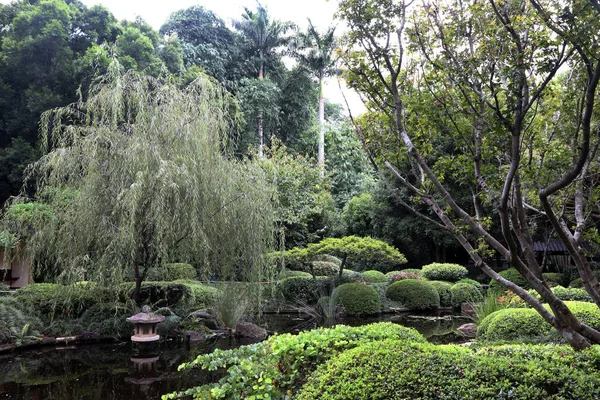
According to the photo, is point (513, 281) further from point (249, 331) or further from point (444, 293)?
point (249, 331)

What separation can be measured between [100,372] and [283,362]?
3.58m

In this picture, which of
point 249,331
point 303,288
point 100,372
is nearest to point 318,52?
point 303,288

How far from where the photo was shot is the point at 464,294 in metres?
12.5

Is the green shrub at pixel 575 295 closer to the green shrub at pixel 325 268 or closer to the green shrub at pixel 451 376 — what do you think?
the green shrub at pixel 451 376

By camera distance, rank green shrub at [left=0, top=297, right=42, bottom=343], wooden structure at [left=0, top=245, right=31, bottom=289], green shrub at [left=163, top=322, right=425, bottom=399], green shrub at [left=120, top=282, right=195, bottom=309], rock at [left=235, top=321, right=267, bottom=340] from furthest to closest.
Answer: wooden structure at [left=0, top=245, right=31, bottom=289] < green shrub at [left=120, top=282, right=195, bottom=309] < rock at [left=235, top=321, right=267, bottom=340] < green shrub at [left=0, top=297, right=42, bottom=343] < green shrub at [left=163, top=322, right=425, bottom=399]

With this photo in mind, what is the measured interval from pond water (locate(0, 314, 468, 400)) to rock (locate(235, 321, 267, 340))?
372 millimetres

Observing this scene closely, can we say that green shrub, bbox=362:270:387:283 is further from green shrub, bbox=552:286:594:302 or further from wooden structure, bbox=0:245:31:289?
wooden structure, bbox=0:245:31:289

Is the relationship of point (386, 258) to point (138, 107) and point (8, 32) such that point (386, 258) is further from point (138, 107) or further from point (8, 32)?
point (8, 32)

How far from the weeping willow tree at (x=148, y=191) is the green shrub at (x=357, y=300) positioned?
3914 millimetres

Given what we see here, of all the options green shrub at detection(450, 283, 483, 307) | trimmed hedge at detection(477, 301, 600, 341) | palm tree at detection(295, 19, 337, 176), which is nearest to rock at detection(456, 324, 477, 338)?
trimmed hedge at detection(477, 301, 600, 341)

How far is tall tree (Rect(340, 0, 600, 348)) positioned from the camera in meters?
2.49

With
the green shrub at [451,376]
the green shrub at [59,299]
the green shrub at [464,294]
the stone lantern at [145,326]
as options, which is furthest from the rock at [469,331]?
the green shrub at [59,299]

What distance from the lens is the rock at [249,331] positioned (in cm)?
797

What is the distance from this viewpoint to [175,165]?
266 inches
